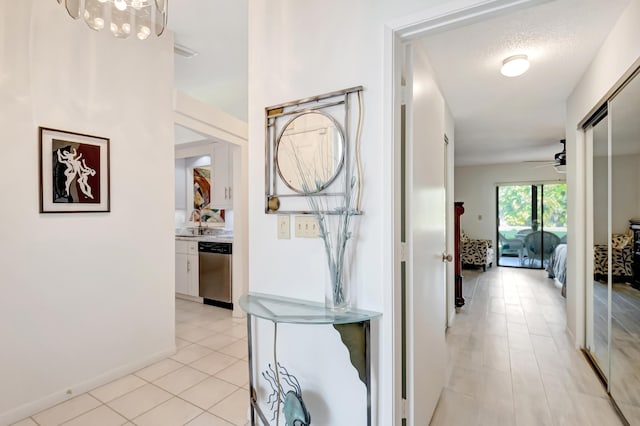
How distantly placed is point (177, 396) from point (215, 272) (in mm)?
2033

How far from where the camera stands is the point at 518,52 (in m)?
2.29

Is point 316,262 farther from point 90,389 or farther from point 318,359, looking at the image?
point 90,389

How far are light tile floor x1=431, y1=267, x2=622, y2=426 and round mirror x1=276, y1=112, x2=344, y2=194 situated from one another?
1.65 m

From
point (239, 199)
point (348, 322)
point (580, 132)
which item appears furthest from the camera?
point (239, 199)

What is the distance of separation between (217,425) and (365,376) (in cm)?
108

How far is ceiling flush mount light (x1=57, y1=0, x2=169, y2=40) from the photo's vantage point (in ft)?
4.79

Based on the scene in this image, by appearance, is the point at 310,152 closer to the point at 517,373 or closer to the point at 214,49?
the point at 214,49

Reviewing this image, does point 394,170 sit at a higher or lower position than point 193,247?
higher

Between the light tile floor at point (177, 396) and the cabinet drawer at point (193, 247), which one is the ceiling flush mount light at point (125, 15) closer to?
the light tile floor at point (177, 396)

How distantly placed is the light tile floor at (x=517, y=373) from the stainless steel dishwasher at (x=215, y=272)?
2.67 metres

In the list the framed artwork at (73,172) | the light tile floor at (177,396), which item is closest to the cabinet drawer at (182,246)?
the light tile floor at (177,396)

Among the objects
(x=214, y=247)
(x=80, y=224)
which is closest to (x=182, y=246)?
(x=214, y=247)

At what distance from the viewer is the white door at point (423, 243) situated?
1.52 metres

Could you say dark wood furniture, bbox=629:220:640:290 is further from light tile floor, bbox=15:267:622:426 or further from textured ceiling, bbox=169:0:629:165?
textured ceiling, bbox=169:0:629:165
